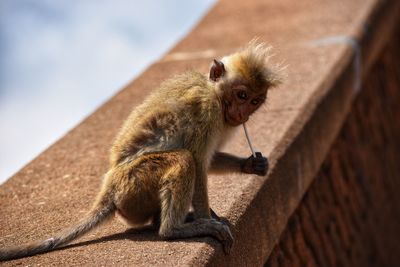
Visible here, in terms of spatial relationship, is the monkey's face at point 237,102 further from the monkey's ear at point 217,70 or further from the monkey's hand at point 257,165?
the monkey's hand at point 257,165

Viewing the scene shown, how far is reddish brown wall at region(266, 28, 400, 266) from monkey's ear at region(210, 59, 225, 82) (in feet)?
3.29

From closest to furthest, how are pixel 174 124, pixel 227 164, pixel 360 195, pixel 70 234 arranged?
pixel 70 234 → pixel 174 124 → pixel 227 164 → pixel 360 195

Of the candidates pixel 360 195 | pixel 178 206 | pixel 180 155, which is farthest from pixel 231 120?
pixel 360 195

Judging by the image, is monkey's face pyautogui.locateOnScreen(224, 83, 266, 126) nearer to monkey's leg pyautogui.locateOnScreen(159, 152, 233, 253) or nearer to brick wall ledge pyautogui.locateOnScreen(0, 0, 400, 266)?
brick wall ledge pyautogui.locateOnScreen(0, 0, 400, 266)

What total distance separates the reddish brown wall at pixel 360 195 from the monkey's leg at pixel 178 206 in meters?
0.78

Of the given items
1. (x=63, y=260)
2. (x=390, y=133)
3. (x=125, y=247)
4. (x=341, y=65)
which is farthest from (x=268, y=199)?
(x=390, y=133)

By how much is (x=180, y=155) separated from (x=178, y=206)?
246 millimetres

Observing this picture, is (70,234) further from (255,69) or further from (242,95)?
(255,69)

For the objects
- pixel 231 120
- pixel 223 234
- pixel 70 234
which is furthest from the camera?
pixel 231 120

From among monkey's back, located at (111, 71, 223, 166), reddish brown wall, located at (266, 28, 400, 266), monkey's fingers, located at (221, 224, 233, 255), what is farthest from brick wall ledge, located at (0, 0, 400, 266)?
monkey's back, located at (111, 71, 223, 166)

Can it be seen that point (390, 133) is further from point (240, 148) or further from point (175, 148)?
point (175, 148)

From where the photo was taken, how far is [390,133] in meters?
7.32

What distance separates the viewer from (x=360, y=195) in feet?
20.0

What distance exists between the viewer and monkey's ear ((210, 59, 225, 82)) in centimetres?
412
